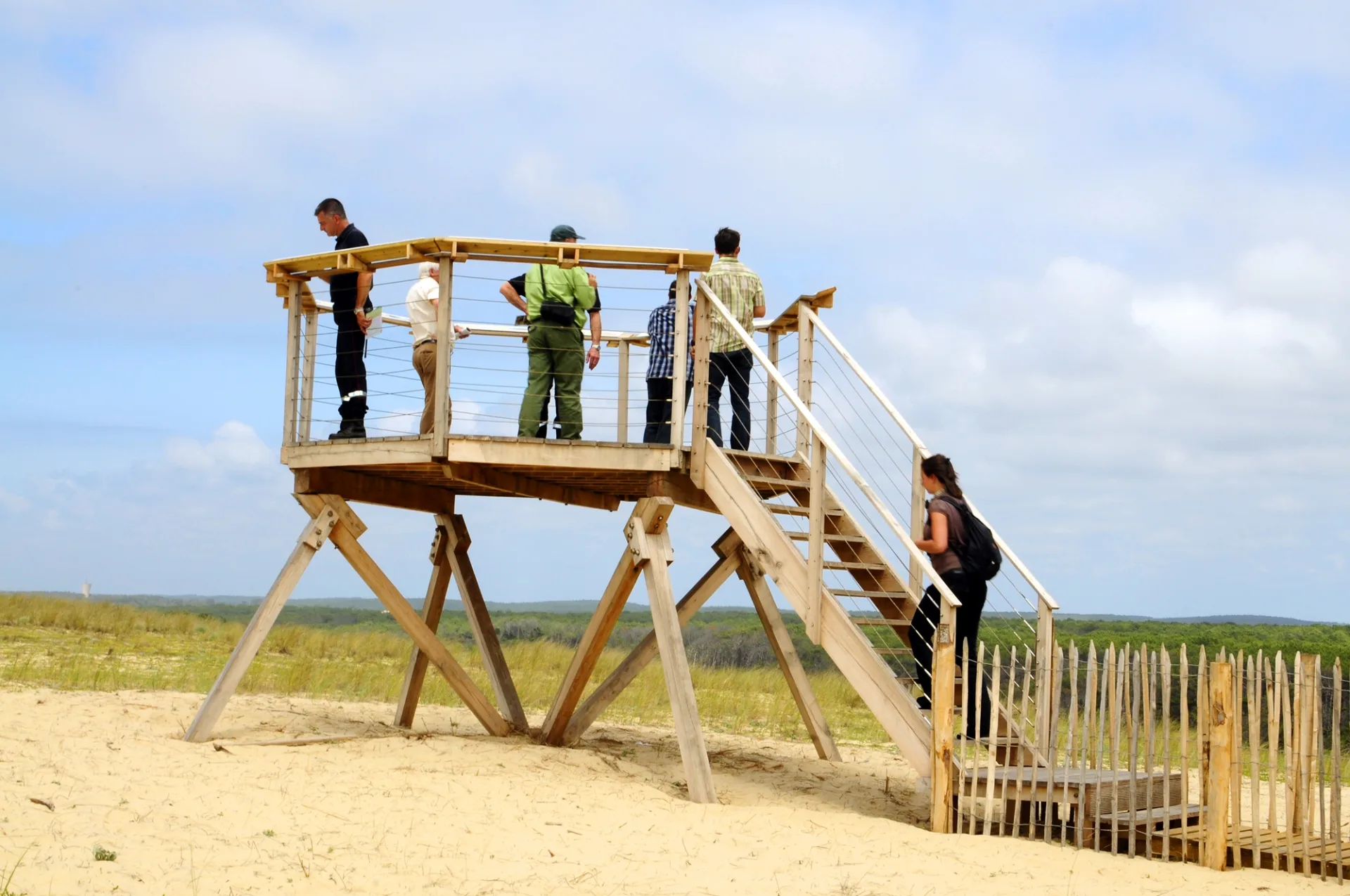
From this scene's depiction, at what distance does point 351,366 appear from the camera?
34.1 feet

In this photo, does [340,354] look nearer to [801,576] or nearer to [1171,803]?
[801,576]

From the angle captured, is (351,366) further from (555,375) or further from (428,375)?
(555,375)

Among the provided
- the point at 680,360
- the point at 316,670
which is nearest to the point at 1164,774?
the point at 680,360

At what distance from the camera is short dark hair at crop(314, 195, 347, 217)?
429 inches

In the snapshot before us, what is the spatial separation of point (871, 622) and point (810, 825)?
1.44 m

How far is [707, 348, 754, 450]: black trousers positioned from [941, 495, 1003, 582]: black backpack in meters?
1.96

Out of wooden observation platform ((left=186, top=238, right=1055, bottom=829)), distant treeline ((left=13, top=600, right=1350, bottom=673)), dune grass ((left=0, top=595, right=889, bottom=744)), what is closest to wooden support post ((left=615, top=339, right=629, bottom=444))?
wooden observation platform ((left=186, top=238, right=1055, bottom=829))

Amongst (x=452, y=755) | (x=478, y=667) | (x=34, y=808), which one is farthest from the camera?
(x=478, y=667)

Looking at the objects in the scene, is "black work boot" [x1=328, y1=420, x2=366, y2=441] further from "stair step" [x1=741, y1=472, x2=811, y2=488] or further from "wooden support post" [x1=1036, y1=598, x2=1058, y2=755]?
"wooden support post" [x1=1036, y1=598, x2=1058, y2=755]

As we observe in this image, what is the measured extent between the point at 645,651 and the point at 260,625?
3.12 m

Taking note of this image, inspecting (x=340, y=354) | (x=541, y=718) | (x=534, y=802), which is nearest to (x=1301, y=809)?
(x=534, y=802)

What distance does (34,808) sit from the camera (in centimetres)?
775

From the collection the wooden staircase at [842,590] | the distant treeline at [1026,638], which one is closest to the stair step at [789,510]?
the wooden staircase at [842,590]

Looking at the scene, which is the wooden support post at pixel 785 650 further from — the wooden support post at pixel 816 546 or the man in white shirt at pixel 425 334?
the man in white shirt at pixel 425 334
